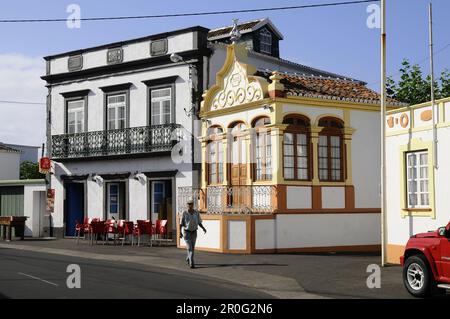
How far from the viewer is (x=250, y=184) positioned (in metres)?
22.6

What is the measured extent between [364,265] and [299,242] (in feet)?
14.2

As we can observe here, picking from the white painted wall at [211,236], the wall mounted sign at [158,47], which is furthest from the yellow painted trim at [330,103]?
the wall mounted sign at [158,47]

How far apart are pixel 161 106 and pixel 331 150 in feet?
25.6

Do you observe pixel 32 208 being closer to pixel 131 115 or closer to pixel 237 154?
pixel 131 115

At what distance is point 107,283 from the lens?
44.0 feet

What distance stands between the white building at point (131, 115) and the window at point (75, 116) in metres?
0.05

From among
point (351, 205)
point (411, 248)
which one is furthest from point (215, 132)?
point (411, 248)

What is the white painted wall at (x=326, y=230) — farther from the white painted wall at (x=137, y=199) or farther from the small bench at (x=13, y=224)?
the small bench at (x=13, y=224)

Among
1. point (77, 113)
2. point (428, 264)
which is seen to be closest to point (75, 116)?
point (77, 113)

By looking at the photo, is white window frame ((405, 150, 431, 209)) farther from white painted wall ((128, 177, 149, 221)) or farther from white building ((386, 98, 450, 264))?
white painted wall ((128, 177, 149, 221))

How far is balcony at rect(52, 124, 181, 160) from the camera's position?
26188 millimetres

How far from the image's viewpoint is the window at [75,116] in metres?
29.9

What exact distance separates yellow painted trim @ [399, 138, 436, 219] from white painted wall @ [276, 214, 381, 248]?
4750 millimetres
